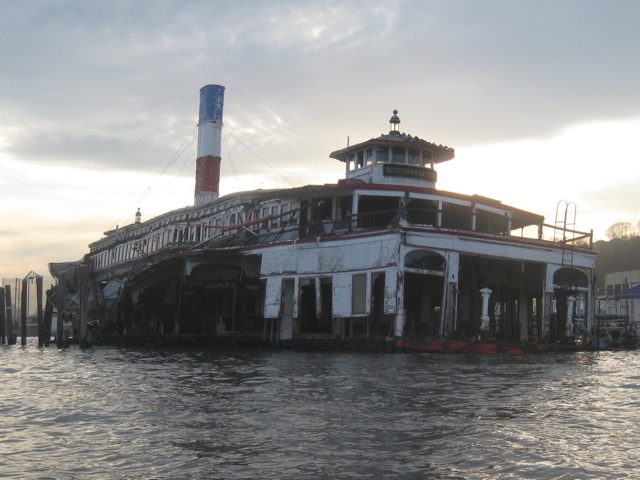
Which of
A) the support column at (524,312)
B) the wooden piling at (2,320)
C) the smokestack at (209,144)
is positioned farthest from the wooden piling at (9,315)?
the support column at (524,312)

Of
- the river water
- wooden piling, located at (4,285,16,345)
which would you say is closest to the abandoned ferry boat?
wooden piling, located at (4,285,16,345)

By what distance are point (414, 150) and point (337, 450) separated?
87.5 feet

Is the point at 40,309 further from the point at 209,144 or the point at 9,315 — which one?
the point at 209,144

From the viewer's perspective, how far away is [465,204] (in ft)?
102

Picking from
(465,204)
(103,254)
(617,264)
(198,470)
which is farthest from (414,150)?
(617,264)

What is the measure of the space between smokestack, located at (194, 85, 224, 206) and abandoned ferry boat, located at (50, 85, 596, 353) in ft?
26.3

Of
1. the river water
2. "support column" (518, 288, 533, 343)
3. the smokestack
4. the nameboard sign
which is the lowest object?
the river water

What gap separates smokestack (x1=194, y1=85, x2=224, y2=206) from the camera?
168ft

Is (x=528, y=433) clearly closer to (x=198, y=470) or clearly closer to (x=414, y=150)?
(x=198, y=470)

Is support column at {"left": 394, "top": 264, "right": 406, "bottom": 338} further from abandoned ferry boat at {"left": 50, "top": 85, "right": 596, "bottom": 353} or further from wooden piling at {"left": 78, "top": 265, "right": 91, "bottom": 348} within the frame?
wooden piling at {"left": 78, "top": 265, "right": 91, "bottom": 348}

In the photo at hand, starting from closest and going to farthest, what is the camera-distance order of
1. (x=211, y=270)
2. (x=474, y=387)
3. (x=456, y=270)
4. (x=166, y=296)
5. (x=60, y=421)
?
1. (x=60, y=421)
2. (x=474, y=387)
3. (x=456, y=270)
4. (x=211, y=270)
5. (x=166, y=296)

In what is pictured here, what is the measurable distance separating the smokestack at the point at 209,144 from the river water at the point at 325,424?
107 ft

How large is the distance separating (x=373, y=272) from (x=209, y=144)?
28096mm

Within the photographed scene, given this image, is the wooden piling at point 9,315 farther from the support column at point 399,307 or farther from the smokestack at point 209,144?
the support column at point 399,307
